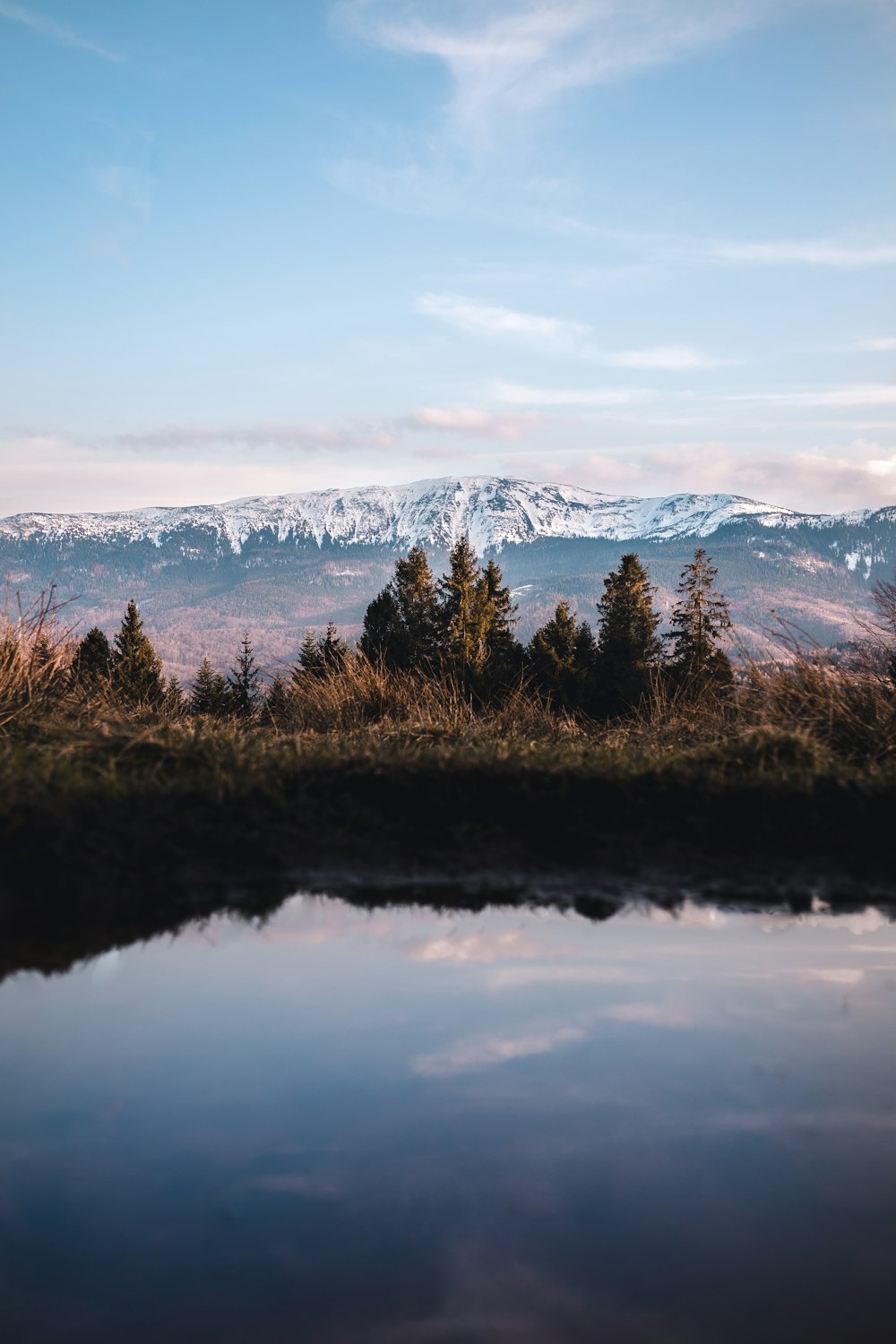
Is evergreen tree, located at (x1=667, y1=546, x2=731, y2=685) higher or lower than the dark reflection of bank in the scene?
higher

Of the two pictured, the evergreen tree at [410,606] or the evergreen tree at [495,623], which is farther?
the evergreen tree at [495,623]

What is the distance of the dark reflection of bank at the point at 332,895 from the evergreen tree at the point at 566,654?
35.1m

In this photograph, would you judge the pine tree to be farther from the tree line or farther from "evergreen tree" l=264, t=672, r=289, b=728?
the tree line

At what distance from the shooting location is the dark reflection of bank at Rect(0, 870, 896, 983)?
3.31 meters

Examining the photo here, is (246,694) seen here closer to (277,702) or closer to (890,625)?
(277,702)

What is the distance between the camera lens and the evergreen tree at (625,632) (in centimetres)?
4319

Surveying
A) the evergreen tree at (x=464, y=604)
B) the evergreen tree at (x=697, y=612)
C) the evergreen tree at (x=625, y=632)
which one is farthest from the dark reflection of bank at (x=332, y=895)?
the evergreen tree at (x=625, y=632)

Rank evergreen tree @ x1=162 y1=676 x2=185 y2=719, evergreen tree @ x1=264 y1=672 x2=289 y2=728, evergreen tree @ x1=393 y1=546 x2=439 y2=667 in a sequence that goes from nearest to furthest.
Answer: evergreen tree @ x1=162 y1=676 x2=185 y2=719 → evergreen tree @ x1=264 y1=672 x2=289 y2=728 → evergreen tree @ x1=393 y1=546 x2=439 y2=667

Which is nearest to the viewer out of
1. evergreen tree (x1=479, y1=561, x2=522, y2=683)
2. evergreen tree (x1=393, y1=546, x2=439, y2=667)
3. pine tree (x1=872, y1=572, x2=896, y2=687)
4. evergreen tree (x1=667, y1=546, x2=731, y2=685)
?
pine tree (x1=872, y1=572, x2=896, y2=687)

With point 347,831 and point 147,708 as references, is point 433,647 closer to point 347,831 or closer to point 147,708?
point 147,708

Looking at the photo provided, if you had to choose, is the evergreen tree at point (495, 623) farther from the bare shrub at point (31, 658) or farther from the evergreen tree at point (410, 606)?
the bare shrub at point (31, 658)

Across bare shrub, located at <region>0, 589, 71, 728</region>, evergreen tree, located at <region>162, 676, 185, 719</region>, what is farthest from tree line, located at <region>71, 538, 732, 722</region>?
bare shrub, located at <region>0, 589, 71, 728</region>

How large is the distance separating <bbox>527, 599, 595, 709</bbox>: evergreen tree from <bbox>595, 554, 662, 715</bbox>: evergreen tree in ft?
2.20

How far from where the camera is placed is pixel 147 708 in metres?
7.61
